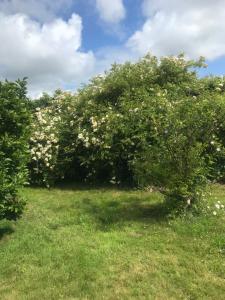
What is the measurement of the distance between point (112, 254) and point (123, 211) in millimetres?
1841

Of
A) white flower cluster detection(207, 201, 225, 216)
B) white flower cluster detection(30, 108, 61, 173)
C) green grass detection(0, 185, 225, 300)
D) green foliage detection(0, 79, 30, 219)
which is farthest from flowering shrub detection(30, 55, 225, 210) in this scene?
green foliage detection(0, 79, 30, 219)

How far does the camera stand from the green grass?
16.8ft

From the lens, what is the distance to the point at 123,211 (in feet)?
25.4

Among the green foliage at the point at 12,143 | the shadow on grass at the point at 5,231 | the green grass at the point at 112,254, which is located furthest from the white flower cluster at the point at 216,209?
the shadow on grass at the point at 5,231

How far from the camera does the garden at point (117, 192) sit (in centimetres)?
539

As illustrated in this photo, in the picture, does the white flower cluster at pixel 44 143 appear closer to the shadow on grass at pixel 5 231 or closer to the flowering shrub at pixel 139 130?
the flowering shrub at pixel 139 130

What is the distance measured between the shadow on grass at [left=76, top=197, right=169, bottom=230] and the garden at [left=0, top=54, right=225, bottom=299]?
20 millimetres

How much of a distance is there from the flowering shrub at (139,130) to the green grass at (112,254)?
2.35 ft

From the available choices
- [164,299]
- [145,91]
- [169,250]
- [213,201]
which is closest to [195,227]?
[169,250]

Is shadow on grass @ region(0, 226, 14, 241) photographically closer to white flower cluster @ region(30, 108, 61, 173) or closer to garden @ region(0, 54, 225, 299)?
garden @ region(0, 54, 225, 299)

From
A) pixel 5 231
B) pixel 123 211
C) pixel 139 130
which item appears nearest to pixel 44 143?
pixel 139 130

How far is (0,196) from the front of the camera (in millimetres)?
6461

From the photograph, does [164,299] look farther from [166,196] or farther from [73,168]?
[73,168]

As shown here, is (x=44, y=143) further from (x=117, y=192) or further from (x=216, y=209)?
(x=216, y=209)
